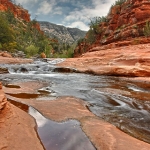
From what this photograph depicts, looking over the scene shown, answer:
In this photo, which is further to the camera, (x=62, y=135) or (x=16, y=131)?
(x=62, y=135)

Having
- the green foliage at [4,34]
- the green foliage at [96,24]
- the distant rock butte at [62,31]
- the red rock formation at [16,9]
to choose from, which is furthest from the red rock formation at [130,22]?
the distant rock butte at [62,31]

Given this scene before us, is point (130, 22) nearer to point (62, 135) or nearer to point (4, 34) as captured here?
point (4, 34)

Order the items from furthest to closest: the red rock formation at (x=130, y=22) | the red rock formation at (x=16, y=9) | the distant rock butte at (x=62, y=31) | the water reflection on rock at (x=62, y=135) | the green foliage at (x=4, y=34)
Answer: the distant rock butte at (x=62, y=31)
the red rock formation at (x=16, y=9)
the green foliage at (x=4, y=34)
the red rock formation at (x=130, y=22)
the water reflection on rock at (x=62, y=135)

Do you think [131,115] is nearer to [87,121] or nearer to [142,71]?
[87,121]

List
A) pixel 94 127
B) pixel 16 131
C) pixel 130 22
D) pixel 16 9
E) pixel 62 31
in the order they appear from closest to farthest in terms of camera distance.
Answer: pixel 16 131, pixel 94 127, pixel 130 22, pixel 16 9, pixel 62 31

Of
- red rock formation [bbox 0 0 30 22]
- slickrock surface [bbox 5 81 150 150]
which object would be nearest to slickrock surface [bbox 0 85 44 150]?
slickrock surface [bbox 5 81 150 150]

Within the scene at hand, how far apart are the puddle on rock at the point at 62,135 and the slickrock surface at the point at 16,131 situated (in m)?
0.13

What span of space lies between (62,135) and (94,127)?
601 mm

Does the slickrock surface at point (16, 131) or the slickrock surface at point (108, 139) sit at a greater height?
the slickrock surface at point (16, 131)

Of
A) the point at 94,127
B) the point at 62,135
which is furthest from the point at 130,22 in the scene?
the point at 62,135

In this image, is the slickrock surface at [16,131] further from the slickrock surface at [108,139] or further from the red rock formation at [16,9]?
the red rock formation at [16,9]

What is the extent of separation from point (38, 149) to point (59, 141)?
39 centimetres

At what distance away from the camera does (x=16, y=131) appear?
7.86 ft

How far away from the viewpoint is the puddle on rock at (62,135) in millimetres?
2270
